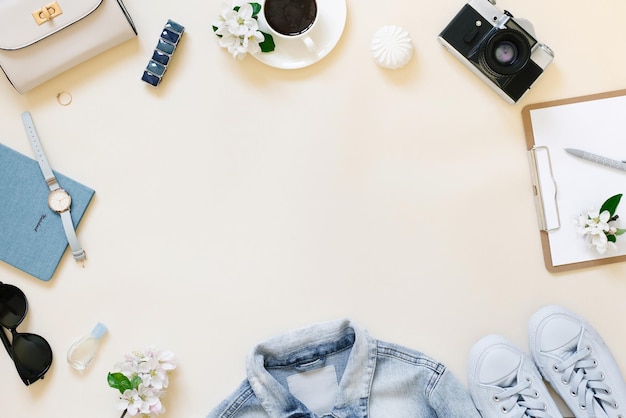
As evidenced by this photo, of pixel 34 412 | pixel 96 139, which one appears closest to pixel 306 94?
pixel 96 139

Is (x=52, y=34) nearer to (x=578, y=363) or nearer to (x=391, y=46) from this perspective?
(x=391, y=46)

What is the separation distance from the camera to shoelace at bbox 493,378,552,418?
0.93 meters

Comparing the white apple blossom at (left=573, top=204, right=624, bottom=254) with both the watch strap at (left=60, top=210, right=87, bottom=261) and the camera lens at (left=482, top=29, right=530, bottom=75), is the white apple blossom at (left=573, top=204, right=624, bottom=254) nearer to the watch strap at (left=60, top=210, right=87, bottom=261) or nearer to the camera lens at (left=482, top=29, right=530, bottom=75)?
the camera lens at (left=482, top=29, right=530, bottom=75)

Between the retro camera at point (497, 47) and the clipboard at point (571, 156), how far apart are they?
0.06m

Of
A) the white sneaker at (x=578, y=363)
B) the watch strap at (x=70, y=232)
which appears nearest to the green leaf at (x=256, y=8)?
the watch strap at (x=70, y=232)

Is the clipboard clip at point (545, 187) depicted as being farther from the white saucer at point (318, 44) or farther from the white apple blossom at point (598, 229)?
the white saucer at point (318, 44)

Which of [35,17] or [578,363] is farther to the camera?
[578,363]

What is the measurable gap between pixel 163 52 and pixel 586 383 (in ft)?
3.02

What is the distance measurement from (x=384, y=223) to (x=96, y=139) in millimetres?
517

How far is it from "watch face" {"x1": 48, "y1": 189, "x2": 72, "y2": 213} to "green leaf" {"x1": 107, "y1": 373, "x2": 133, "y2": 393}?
0.95 feet

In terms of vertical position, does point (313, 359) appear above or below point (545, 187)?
below

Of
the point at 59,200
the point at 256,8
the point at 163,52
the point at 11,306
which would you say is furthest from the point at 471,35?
the point at 11,306

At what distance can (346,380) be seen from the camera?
0.89 m

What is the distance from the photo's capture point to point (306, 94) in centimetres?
93
